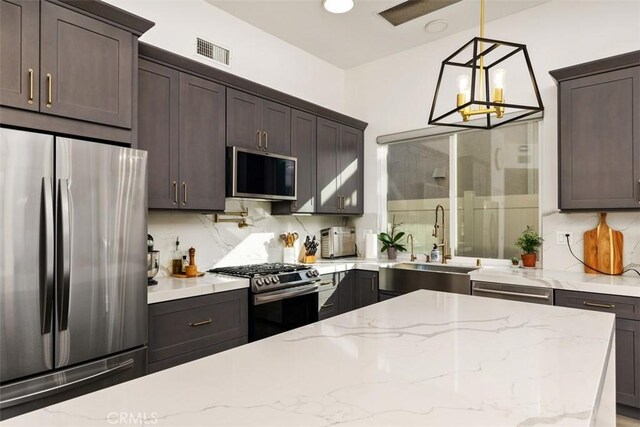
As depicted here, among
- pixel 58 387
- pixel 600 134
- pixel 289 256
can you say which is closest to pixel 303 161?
pixel 289 256

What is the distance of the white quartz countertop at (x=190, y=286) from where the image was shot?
218 centimetres

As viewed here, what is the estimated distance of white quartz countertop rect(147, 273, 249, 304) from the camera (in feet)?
7.14

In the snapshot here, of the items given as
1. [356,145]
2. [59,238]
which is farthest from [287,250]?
[59,238]

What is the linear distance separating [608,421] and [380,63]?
3.90m

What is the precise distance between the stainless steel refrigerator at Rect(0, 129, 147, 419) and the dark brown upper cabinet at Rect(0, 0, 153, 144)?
0.16 metres

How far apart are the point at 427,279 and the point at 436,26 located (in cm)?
243

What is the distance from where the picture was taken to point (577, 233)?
3.04 m

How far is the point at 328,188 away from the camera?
12.9ft

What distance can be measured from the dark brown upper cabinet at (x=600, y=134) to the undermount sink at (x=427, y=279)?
96 cm

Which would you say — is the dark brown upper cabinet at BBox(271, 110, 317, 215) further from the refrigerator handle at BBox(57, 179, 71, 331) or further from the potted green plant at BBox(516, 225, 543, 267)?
the refrigerator handle at BBox(57, 179, 71, 331)

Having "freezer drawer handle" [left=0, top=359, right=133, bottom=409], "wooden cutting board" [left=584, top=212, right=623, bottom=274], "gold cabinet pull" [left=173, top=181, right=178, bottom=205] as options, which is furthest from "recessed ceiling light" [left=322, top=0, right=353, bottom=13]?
"freezer drawer handle" [left=0, top=359, right=133, bottom=409]

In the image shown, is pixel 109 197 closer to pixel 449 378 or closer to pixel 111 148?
pixel 111 148

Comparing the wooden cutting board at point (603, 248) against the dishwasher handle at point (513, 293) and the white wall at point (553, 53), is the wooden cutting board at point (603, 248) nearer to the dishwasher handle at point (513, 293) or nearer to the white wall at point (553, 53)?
the white wall at point (553, 53)

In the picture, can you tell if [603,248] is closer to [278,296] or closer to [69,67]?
[278,296]
